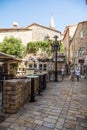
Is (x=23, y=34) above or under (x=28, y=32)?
under

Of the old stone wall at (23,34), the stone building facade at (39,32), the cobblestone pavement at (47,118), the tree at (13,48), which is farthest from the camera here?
the stone building facade at (39,32)

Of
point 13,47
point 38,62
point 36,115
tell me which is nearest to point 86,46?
point 38,62

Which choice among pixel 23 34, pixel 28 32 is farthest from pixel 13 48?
pixel 28 32

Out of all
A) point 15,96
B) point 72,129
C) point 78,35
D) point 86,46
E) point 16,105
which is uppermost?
point 78,35

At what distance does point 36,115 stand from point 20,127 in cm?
89

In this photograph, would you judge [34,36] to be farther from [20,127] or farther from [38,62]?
[20,127]

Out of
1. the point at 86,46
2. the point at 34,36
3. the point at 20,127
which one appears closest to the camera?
the point at 20,127

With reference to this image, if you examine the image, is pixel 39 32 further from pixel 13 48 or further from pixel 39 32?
pixel 13 48

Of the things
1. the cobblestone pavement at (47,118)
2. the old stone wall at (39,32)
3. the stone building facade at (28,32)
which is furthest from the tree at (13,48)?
the cobblestone pavement at (47,118)

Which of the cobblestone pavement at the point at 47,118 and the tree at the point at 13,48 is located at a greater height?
the tree at the point at 13,48

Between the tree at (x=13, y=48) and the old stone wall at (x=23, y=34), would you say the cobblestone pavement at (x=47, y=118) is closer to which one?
the tree at (x=13, y=48)

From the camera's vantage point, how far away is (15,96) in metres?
4.51

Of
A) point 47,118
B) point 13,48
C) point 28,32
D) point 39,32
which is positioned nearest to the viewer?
point 47,118

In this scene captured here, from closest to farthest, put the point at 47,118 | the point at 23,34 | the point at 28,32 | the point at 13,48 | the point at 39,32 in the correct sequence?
the point at 47,118 < the point at 13,48 < the point at 23,34 < the point at 28,32 < the point at 39,32
